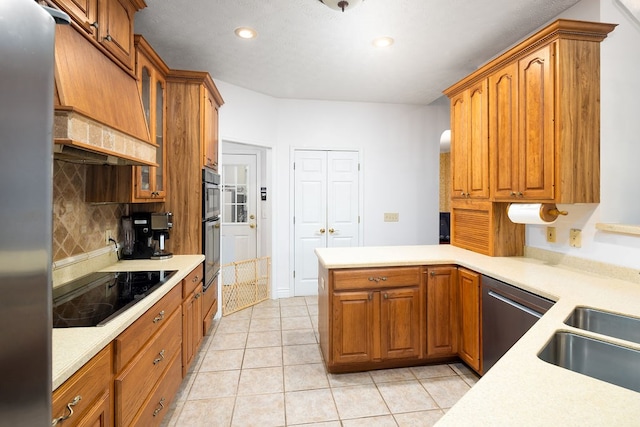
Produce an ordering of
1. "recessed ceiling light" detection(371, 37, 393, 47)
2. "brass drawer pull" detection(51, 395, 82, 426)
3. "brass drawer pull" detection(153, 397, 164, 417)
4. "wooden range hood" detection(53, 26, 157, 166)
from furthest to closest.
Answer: "recessed ceiling light" detection(371, 37, 393, 47) → "brass drawer pull" detection(153, 397, 164, 417) → "wooden range hood" detection(53, 26, 157, 166) → "brass drawer pull" detection(51, 395, 82, 426)

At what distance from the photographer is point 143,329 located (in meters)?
1.53

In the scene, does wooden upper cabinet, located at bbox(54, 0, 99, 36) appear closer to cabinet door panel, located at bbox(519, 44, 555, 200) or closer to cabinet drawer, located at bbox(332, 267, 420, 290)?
cabinet drawer, located at bbox(332, 267, 420, 290)

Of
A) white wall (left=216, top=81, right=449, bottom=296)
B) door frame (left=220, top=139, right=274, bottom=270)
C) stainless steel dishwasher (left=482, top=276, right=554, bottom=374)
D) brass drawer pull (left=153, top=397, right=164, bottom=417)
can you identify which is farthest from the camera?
door frame (left=220, top=139, right=274, bottom=270)

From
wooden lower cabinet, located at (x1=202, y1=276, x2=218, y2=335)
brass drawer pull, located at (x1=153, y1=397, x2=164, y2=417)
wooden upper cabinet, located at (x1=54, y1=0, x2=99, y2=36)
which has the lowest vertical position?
brass drawer pull, located at (x1=153, y1=397, x2=164, y2=417)

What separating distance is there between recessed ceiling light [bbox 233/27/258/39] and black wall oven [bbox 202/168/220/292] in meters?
1.15

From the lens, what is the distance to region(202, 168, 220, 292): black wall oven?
287 cm

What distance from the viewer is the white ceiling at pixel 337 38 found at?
7.36ft

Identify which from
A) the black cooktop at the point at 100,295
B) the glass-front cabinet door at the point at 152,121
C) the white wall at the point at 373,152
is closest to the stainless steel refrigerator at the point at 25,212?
the black cooktop at the point at 100,295

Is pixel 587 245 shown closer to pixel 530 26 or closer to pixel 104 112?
pixel 530 26

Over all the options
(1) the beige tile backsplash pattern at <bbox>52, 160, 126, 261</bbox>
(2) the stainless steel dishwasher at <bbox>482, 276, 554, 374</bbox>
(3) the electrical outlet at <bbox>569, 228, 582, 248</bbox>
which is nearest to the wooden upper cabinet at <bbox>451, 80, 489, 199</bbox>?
(3) the electrical outlet at <bbox>569, 228, 582, 248</bbox>

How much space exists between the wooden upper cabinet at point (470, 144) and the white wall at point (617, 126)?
70 centimetres

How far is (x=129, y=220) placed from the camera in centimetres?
260

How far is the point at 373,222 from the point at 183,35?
311 cm

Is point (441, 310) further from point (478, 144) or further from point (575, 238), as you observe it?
point (478, 144)
